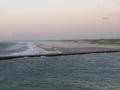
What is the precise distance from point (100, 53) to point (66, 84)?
68.0 metres

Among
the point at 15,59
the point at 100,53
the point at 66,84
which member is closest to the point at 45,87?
the point at 66,84

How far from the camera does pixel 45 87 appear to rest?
37906 mm

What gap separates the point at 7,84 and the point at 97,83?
1016 centimetres

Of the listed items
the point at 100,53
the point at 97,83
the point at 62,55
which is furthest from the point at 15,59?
the point at 97,83

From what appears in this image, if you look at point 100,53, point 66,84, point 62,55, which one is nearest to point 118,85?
point 66,84

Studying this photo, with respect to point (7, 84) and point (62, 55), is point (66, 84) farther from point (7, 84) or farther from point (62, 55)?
point (62, 55)

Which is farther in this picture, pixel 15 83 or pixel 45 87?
pixel 15 83

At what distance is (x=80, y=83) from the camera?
4125cm

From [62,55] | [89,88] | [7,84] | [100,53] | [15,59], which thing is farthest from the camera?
[100,53]

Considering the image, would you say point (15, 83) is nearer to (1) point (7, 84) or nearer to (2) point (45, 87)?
(1) point (7, 84)

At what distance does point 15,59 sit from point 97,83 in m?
41.5

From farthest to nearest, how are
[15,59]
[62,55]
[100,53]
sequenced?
[100,53], [62,55], [15,59]

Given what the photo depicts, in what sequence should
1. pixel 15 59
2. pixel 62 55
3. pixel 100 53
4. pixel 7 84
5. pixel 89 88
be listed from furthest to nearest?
pixel 100 53, pixel 62 55, pixel 15 59, pixel 7 84, pixel 89 88

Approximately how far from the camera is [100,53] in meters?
107
